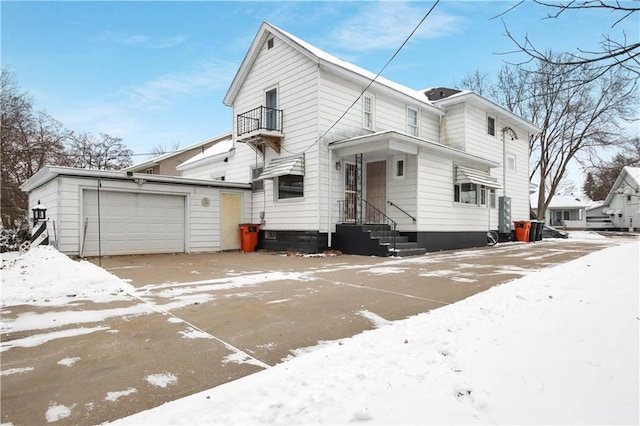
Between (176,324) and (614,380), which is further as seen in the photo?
(176,324)

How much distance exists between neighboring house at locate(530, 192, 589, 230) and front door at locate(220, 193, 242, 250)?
40.9 metres

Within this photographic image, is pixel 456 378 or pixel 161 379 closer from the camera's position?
pixel 456 378

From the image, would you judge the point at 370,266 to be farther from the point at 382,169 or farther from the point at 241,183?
the point at 241,183

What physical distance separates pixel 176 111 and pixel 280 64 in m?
19.0

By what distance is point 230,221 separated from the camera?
1373cm

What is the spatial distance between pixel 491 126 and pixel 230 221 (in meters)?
13.1

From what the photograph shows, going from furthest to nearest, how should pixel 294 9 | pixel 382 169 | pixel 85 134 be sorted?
pixel 85 134
pixel 382 169
pixel 294 9

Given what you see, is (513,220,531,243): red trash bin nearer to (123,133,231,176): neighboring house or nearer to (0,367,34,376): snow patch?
(123,133,231,176): neighboring house

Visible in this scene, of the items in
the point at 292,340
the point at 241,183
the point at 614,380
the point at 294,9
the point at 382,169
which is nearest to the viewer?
the point at 614,380

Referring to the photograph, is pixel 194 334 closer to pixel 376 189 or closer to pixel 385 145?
pixel 385 145

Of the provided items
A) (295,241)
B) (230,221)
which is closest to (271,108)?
(230,221)

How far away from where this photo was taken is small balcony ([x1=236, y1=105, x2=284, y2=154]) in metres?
12.7

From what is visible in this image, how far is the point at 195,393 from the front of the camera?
2330 millimetres

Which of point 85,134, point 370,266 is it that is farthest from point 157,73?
point 370,266
